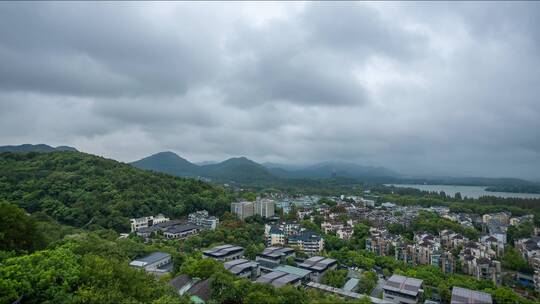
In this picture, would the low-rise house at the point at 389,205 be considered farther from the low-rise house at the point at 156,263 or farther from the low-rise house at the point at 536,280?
the low-rise house at the point at 156,263

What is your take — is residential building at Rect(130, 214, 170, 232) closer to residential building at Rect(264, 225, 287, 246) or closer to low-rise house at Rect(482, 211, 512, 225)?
residential building at Rect(264, 225, 287, 246)

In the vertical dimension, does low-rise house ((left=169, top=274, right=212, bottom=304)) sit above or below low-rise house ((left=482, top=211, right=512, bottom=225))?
below

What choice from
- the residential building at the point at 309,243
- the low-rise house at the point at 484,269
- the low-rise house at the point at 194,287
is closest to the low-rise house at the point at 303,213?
the residential building at the point at 309,243

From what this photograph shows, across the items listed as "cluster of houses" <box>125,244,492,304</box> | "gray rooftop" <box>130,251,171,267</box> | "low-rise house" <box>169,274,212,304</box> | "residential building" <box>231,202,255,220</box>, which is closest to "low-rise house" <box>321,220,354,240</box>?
"cluster of houses" <box>125,244,492,304</box>

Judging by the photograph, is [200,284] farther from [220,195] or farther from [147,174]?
[147,174]

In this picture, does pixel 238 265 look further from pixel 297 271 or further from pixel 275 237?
pixel 275 237

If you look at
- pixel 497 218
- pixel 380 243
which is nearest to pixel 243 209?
pixel 380 243
